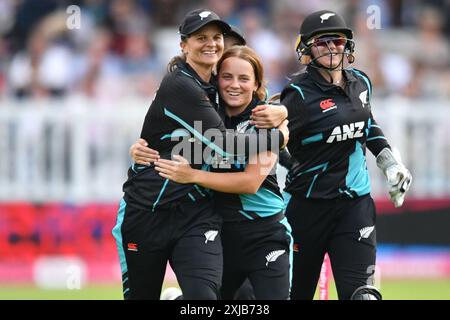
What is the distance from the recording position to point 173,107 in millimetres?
6195

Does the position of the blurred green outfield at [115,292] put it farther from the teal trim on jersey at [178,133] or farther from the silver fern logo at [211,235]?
the teal trim on jersey at [178,133]

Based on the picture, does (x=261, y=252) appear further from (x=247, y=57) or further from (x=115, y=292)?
(x=115, y=292)

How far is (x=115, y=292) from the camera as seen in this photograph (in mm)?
9930

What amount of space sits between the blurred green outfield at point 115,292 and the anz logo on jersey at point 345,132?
2907 mm

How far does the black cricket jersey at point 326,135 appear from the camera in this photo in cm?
674

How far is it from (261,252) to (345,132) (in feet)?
3.24

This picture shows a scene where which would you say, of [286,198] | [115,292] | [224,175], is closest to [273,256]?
[224,175]

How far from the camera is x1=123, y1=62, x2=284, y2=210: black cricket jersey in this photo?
20.1 ft

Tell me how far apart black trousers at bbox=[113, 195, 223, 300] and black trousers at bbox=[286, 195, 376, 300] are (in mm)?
777

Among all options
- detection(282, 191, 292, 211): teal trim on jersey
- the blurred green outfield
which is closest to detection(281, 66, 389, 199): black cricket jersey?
detection(282, 191, 292, 211): teal trim on jersey

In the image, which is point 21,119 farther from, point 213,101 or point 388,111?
point 213,101

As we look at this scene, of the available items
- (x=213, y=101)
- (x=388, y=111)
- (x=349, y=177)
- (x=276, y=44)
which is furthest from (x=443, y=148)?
(x=213, y=101)

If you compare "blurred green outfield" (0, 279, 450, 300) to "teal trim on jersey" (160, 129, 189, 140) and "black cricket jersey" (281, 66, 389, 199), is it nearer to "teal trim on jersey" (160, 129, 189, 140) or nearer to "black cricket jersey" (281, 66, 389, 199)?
"black cricket jersey" (281, 66, 389, 199)

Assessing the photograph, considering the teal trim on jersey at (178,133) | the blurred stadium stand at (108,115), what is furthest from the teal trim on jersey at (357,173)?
the blurred stadium stand at (108,115)
